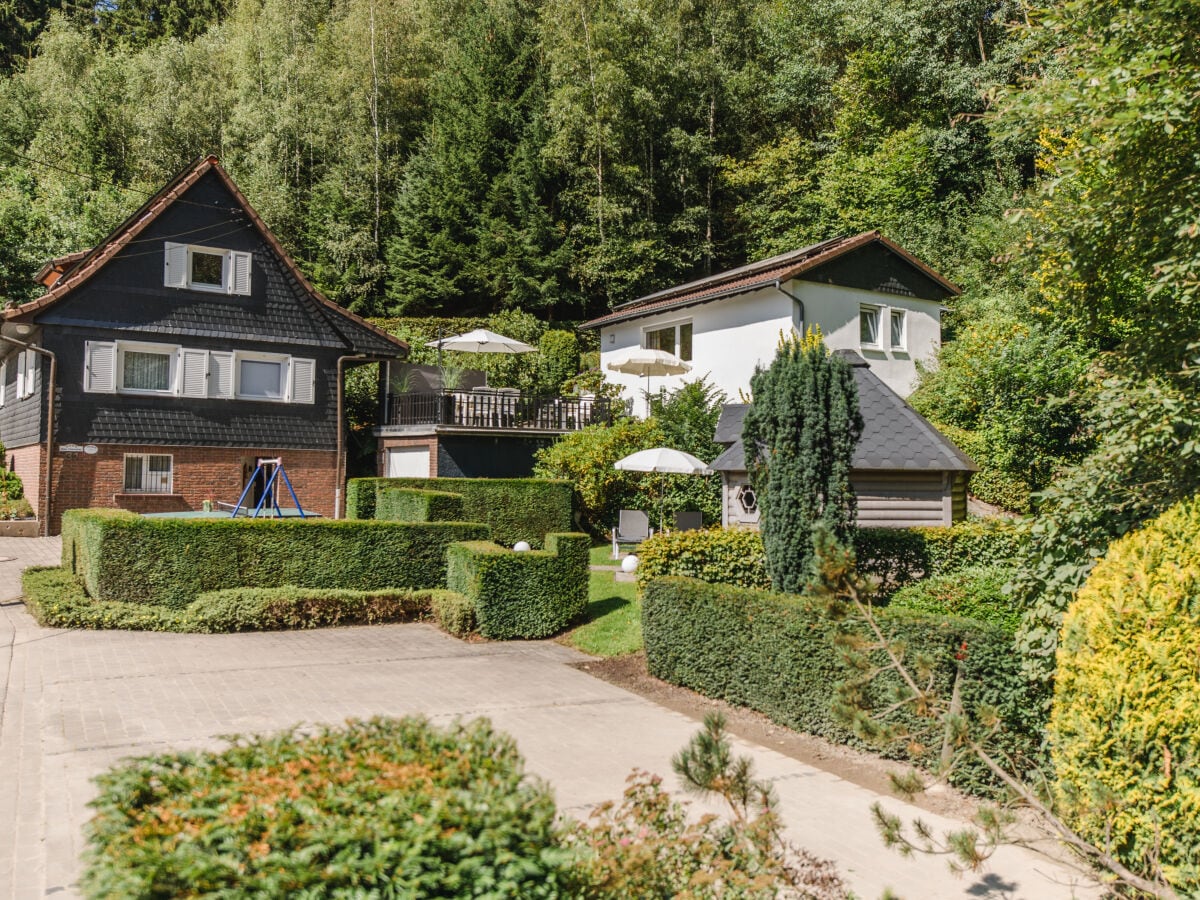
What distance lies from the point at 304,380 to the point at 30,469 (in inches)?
280

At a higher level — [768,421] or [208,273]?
[208,273]

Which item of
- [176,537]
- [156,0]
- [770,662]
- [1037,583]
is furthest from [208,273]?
[156,0]

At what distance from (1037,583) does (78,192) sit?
37724 mm

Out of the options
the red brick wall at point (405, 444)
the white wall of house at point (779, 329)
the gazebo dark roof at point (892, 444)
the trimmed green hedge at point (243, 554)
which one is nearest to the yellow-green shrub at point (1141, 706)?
the gazebo dark roof at point (892, 444)

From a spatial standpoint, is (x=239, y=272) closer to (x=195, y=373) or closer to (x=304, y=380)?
(x=195, y=373)

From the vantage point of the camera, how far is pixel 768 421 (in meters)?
9.84

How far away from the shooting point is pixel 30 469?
864 inches

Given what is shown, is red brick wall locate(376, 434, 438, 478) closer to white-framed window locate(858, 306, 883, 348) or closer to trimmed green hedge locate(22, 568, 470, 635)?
trimmed green hedge locate(22, 568, 470, 635)

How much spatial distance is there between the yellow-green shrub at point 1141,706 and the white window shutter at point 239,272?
2320 cm

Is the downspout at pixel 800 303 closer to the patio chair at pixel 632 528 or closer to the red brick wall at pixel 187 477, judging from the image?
the patio chair at pixel 632 528

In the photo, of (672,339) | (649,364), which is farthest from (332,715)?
(672,339)

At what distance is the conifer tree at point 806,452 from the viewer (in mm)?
9500

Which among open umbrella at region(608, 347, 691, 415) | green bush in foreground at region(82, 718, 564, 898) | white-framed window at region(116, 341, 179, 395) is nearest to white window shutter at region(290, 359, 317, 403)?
white-framed window at region(116, 341, 179, 395)

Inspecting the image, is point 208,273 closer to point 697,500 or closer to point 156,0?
point 697,500
